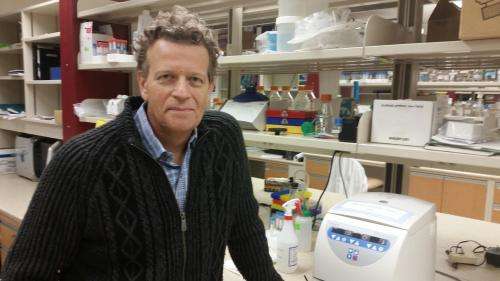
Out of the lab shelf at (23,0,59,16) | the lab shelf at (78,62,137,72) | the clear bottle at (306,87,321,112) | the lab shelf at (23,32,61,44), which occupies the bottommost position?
the clear bottle at (306,87,321,112)

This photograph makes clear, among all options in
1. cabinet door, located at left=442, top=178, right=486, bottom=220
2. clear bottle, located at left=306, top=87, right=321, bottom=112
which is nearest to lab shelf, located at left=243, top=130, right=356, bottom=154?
clear bottle, located at left=306, top=87, right=321, bottom=112

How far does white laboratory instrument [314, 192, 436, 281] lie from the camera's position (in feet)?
3.57

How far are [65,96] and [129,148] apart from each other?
1.83 m

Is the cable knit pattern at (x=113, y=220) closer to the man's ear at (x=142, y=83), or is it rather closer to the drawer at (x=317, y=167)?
the man's ear at (x=142, y=83)

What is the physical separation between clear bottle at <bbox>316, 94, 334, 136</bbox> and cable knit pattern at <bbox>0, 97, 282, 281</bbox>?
682 mm

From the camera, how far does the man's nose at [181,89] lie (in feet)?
3.32

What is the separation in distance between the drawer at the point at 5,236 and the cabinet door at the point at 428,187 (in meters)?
3.36

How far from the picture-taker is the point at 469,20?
1006mm

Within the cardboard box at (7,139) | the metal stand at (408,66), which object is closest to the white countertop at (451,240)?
the metal stand at (408,66)

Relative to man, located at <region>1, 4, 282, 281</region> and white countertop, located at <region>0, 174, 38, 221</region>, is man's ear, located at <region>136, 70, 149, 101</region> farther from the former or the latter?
white countertop, located at <region>0, 174, 38, 221</region>

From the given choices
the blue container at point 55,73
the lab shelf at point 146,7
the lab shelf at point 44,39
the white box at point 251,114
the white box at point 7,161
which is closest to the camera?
the white box at point 251,114

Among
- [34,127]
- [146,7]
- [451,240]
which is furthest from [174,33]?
[34,127]

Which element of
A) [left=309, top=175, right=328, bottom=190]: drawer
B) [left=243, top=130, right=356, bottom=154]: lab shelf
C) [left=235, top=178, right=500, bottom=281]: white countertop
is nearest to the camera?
[left=243, top=130, right=356, bottom=154]: lab shelf

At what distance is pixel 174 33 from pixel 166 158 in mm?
342
